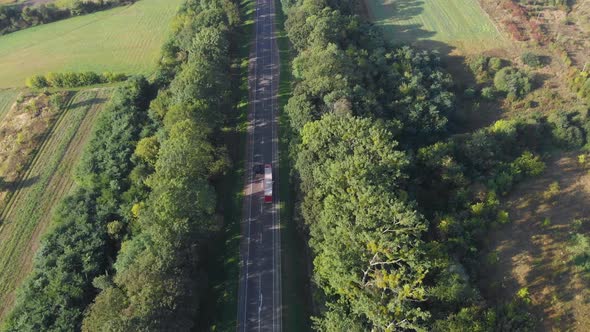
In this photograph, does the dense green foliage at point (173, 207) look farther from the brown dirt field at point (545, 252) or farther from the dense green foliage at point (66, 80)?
the brown dirt field at point (545, 252)

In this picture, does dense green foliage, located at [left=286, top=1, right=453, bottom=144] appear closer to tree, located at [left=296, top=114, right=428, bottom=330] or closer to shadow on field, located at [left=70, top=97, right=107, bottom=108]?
tree, located at [left=296, top=114, right=428, bottom=330]

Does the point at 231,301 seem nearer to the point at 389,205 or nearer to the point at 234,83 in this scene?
the point at 389,205

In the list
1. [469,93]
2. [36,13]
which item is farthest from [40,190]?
[469,93]

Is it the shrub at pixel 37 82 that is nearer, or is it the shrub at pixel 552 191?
the shrub at pixel 552 191

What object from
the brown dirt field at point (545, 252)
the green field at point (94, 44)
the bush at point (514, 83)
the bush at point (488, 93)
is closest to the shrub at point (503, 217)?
the brown dirt field at point (545, 252)

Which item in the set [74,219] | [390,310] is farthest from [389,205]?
[74,219]

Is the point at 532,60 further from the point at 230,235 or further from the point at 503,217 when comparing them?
the point at 230,235
